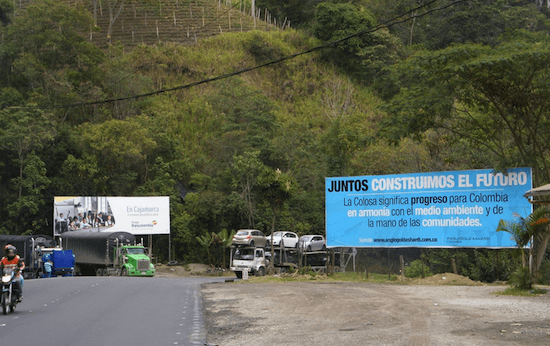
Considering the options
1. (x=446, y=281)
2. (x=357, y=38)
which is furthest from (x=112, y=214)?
(x=357, y=38)

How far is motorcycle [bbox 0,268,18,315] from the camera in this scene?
14758mm

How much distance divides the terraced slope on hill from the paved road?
175ft

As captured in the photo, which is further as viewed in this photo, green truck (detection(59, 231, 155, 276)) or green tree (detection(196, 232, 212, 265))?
green tree (detection(196, 232, 212, 265))

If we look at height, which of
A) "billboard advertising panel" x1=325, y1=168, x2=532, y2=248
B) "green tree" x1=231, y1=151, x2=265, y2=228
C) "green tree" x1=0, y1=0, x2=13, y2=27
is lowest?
"billboard advertising panel" x1=325, y1=168, x2=532, y2=248

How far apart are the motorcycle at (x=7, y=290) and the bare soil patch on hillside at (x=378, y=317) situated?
4.98 metres

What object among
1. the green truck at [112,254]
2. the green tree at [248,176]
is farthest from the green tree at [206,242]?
the green truck at [112,254]

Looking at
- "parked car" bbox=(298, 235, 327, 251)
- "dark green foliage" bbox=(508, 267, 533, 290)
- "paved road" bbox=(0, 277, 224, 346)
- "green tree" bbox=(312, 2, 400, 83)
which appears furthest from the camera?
"green tree" bbox=(312, 2, 400, 83)

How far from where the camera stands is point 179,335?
11281mm

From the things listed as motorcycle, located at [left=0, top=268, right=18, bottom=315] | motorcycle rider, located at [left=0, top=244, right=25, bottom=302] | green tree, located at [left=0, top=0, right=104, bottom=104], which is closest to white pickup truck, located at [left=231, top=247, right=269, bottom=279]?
motorcycle rider, located at [left=0, top=244, right=25, bottom=302]

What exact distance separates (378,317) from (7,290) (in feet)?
30.2

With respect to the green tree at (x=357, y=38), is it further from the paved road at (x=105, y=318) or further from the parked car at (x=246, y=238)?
the paved road at (x=105, y=318)

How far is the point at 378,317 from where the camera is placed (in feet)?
41.4

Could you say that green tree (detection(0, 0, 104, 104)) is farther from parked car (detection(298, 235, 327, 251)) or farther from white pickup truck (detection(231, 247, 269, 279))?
parked car (detection(298, 235, 327, 251))

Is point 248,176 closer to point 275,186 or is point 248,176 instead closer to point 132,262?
point 132,262
